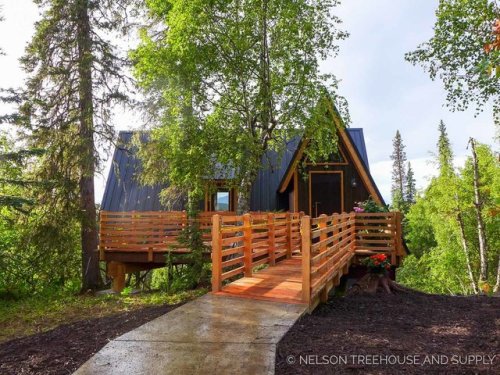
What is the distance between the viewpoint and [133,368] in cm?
359

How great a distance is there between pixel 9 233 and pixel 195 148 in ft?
24.4

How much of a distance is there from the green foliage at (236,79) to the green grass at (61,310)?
3850mm

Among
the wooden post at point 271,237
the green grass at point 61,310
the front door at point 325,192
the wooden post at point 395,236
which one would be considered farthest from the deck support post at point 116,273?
the wooden post at point 395,236

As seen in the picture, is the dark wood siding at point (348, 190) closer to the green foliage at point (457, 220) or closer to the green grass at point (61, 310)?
the green grass at point (61, 310)

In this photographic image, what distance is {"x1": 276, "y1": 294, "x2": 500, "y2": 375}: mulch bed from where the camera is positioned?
383cm

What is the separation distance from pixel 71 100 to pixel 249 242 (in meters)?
8.03

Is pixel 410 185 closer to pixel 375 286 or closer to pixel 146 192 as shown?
pixel 146 192

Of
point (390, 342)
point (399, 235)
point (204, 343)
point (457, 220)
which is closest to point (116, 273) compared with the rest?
point (399, 235)

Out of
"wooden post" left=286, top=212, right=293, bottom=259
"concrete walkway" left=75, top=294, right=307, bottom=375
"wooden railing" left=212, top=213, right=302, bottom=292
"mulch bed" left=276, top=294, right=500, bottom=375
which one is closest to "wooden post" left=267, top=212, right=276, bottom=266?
"wooden railing" left=212, top=213, right=302, bottom=292

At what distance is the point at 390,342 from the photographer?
4.66 m

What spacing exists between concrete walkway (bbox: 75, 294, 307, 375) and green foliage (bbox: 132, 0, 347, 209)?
5.91 m

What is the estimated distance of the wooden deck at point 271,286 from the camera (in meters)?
6.26

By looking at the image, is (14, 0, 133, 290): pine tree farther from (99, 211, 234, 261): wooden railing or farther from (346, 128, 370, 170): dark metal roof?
(346, 128, 370, 170): dark metal roof

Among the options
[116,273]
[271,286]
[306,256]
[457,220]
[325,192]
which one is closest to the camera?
[306,256]
